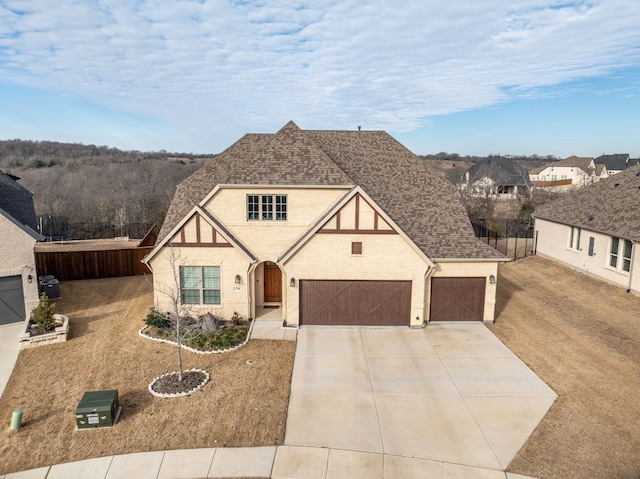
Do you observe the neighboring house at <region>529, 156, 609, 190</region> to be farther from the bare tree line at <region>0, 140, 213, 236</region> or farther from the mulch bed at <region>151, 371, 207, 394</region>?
the mulch bed at <region>151, 371, 207, 394</region>

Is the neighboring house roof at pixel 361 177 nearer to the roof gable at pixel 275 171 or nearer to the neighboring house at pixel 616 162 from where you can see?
the roof gable at pixel 275 171

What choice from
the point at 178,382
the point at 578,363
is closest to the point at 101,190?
the point at 178,382

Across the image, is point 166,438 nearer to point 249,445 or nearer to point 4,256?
point 249,445

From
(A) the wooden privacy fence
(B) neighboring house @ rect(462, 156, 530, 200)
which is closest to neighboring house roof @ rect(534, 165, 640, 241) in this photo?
(A) the wooden privacy fence

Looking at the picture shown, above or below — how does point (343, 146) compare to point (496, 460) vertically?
above

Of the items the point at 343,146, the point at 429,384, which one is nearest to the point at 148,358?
the point at 429,384
